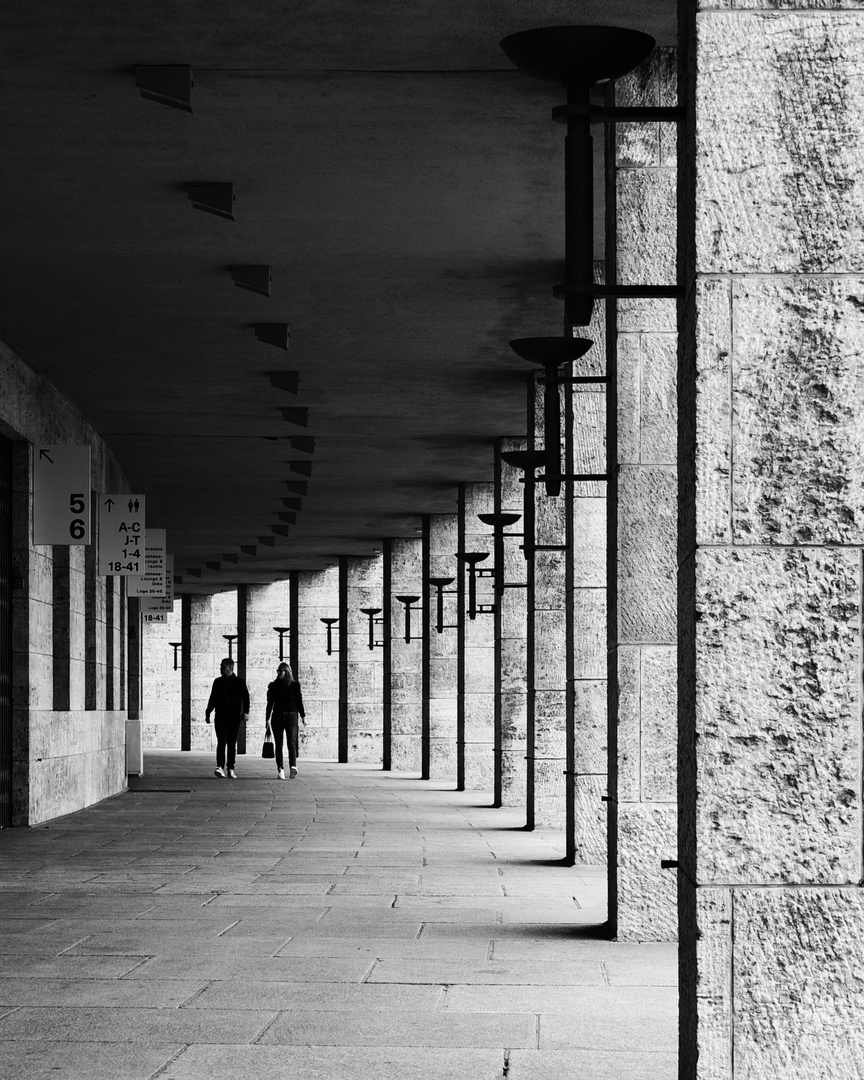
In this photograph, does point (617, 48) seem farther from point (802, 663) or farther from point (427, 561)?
point (427, 561)

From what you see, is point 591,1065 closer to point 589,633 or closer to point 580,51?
point 580,51

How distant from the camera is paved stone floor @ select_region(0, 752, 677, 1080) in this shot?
523 centimetres

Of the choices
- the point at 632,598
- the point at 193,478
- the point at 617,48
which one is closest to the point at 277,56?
the point at 632,598

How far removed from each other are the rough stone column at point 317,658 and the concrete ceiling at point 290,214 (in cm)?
1733

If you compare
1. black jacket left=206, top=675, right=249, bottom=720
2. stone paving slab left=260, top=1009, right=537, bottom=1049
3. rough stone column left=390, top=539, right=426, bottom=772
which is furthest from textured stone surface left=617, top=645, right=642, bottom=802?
rough stone column left=390, top=539, right=426, bottom=772

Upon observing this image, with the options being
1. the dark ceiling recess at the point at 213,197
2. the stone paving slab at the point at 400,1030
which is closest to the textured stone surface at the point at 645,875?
the stone paving slab at the point at 400,1030

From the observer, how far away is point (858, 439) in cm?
336

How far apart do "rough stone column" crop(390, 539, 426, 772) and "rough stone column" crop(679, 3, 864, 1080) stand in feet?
82.8

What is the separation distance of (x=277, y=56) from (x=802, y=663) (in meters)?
5.24

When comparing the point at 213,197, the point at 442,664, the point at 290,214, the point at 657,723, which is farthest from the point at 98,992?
the point at 442,664

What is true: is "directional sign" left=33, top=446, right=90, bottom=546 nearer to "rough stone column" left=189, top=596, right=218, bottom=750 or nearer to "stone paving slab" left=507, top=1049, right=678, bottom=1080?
"stone paving slab" left=507, top=1049, right=678, bottom=1080

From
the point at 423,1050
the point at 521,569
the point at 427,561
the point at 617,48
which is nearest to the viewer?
the point at 617,48

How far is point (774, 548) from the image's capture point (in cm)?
334

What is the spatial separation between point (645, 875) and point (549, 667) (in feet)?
25.3
